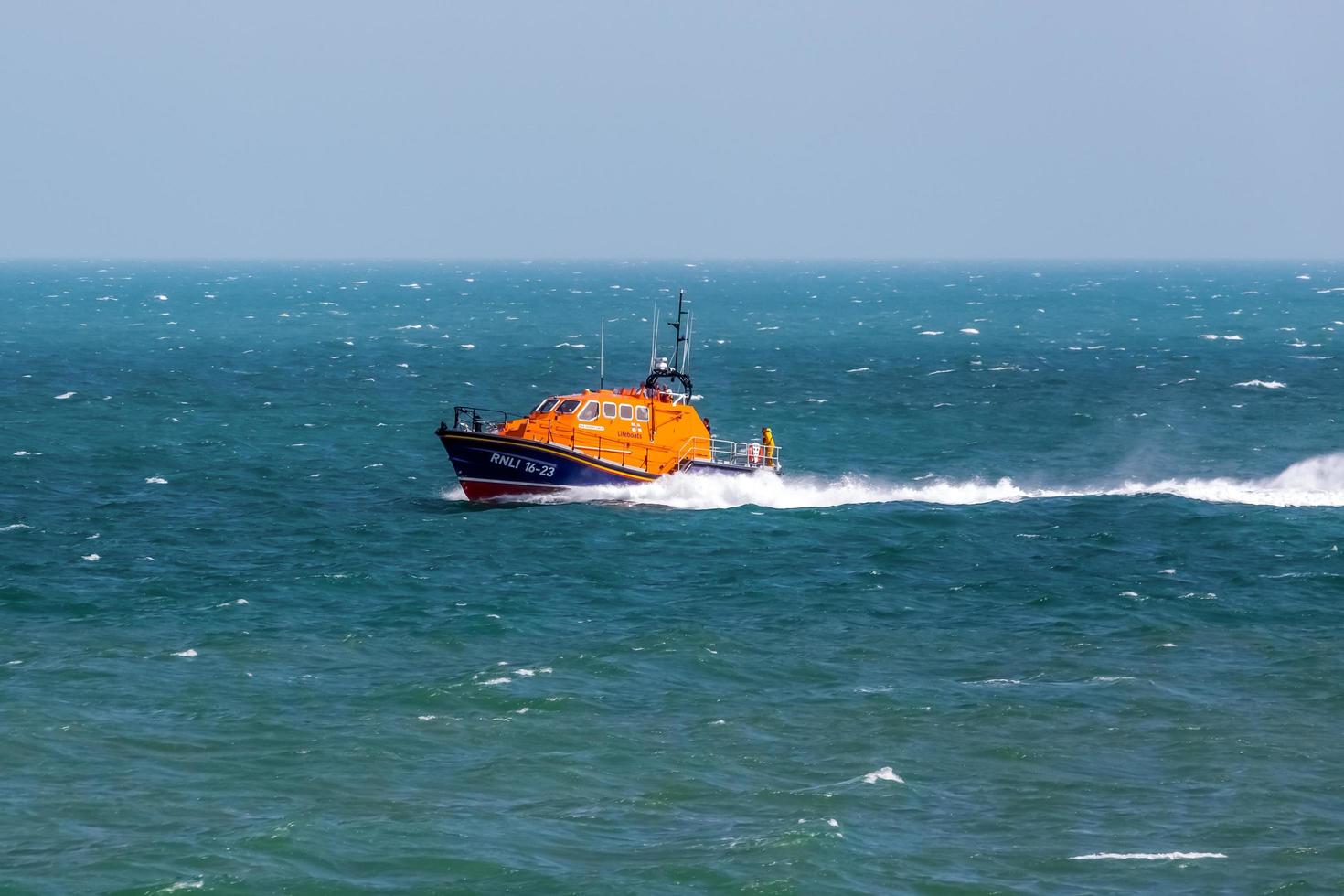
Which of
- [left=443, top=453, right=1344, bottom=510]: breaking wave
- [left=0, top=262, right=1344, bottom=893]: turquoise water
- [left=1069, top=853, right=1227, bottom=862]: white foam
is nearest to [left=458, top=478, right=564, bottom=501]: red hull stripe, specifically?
[left=443, top=453, right=1344, bottom=510]: breaking wave

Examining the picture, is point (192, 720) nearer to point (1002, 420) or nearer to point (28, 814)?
point (28, 814)

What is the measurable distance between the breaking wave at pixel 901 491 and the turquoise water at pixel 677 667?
27cm

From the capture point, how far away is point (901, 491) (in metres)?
57.7

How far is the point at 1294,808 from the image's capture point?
→ 89.7 feet

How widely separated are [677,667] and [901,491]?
24353mm

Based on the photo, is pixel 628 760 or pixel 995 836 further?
pixel 628 760

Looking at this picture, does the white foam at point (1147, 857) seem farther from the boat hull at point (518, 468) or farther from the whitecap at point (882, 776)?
the boat hull at point (518, 468)

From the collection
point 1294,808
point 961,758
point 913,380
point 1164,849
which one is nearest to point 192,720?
point 961,758

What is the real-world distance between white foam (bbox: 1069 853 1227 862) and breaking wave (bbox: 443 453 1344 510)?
28.6 metres

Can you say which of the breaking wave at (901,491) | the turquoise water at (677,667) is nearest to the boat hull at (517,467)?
the breaking wave at (901,491)

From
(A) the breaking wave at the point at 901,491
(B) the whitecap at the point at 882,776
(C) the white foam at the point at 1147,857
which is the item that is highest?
(A) the breaking wave at the point at 901,491

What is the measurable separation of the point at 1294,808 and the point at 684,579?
61.0 feet

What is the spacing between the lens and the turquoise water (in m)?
25.3

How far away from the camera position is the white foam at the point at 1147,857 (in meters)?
25.1
